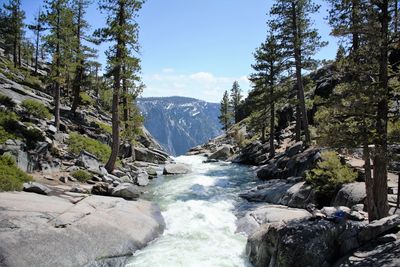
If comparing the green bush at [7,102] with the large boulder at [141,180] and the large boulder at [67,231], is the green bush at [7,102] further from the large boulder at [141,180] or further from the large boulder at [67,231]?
the large boulder at [67,231]

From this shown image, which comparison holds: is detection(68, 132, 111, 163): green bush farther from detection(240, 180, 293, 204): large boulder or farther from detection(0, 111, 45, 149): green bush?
detection(240, 180, 293, 204): large boulder

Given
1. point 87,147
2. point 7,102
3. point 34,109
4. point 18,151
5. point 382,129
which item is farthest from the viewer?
point 34,109

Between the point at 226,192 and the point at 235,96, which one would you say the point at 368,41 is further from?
the point at 235,96

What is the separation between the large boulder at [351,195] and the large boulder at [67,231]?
7612 millimetres

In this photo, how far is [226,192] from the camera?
22219 millimetres

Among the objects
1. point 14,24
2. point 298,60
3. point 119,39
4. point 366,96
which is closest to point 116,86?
point 119,39

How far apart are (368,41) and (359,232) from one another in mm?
5984

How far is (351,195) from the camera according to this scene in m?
13.9

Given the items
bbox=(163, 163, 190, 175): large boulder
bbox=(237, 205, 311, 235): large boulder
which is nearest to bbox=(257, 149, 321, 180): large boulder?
bbox=(237, 205, 311, 235): large boulder

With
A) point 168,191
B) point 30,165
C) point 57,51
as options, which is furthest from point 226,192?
point 57,51

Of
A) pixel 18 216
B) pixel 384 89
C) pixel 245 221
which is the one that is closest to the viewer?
pixel 384 89

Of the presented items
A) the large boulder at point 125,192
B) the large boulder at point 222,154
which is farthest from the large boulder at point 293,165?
the large boulder at point 222,154

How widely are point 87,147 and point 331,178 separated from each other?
713 inches

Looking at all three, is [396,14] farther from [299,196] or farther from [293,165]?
[293,165]
